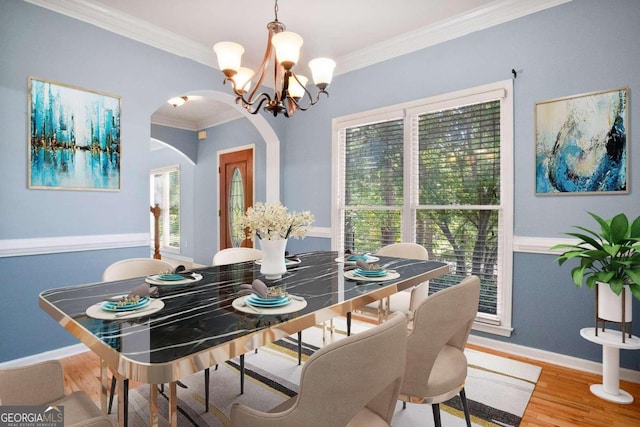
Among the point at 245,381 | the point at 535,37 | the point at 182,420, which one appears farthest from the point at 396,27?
the point at 182,420

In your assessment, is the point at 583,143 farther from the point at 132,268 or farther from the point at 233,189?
the point at 233,189

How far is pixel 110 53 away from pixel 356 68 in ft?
7.75

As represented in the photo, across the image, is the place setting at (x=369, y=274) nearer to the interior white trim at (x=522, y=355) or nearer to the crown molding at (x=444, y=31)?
the interior white trim at (x=522, y=355)

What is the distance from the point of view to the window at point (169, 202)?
721 cm

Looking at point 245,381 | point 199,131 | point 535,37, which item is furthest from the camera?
point 199,131

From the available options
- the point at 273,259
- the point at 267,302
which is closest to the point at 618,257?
the point at 273,259

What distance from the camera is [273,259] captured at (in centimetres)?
176

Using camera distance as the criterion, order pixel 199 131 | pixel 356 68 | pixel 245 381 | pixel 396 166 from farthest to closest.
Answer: pixel 199 131 < pixel 356 68 < pixel 396 166 < pixel 245 381

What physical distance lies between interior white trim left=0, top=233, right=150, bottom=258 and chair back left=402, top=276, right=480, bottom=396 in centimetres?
279

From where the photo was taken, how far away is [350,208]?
392cm

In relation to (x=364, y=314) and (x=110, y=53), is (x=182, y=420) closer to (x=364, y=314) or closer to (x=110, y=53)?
(x=364, y=314)

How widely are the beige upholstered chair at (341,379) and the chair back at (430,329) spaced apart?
345mm

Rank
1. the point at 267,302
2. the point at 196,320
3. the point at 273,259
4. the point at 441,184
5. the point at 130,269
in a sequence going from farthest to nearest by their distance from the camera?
the point at 441,184 → the point at 130,269 → the point at 273,259 → the point at 267,302 → the point at 196,320

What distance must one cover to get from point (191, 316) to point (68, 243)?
229 centimetres
